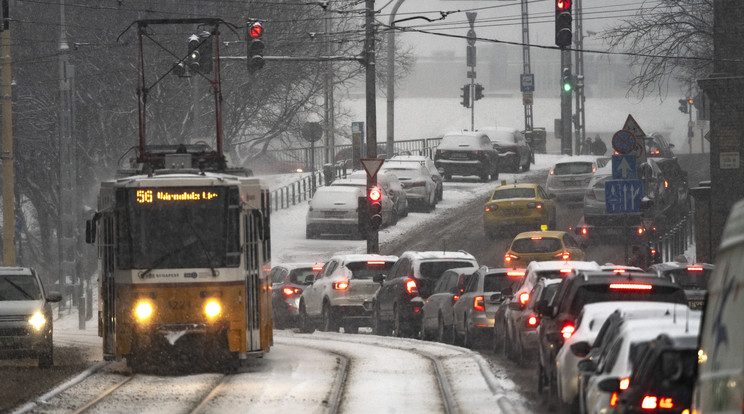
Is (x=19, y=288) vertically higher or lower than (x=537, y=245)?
higher

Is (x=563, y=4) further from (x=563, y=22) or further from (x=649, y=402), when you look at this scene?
(x=649, y=402)

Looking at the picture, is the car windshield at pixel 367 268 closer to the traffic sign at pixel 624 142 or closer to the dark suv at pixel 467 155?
the traffic sign at pixel 624 142

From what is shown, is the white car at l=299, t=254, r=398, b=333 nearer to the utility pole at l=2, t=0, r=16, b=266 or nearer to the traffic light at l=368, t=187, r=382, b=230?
the traffic light at l=368, t=187, r=382, b=230

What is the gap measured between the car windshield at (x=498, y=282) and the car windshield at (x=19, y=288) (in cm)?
697

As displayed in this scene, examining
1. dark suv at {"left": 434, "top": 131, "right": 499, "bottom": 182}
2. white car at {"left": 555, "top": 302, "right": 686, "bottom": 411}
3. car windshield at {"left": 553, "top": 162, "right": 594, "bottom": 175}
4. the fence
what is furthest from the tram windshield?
dark suv at {"left": 434, "top": 131, "right": 499, "bottom": 182}

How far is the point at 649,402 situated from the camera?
9391mm

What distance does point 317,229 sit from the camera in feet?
152

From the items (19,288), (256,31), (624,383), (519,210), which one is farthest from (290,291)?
(624,383)

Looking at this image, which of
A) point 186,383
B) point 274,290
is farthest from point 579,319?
point 274,290

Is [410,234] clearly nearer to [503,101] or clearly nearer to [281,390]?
[281,390]

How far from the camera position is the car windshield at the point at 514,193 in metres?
41.5

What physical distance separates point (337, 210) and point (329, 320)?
657 inches

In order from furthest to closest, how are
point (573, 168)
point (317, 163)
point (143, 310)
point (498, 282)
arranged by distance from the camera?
point (317, 163) < point (573, 168) < point (498, 282) < point (143, 310)

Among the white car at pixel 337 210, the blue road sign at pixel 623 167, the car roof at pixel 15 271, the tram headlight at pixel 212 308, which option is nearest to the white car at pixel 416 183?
the white car at pixel 337 210
